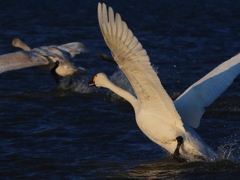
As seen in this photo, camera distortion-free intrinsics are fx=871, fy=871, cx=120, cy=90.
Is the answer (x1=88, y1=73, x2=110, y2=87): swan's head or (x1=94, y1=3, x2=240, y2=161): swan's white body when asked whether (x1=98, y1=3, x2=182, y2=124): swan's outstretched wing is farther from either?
(x1=88, y1=73, x2=110, y2=87): swan's head

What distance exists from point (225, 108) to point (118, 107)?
1.58m

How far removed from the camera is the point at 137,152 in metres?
→ 10.2

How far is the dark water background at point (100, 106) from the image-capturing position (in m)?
9.54

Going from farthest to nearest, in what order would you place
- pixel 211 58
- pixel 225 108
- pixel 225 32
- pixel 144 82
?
pixel 225 32
pixel 211 58
pixel 225 108
pixel 144 82

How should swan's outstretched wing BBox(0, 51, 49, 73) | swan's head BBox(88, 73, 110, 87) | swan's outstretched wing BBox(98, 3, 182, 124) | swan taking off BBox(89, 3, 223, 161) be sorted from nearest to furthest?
swan's outstretched wing BBox(98, 3, 182, 124) → swan taking off BBox(89, 3, 223, 161) → swan's head BBox(88, 73, 110, 87) → swan's outstretched wing BBox(0, 51, 49, 73)

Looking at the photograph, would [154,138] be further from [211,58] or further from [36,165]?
[211,58]

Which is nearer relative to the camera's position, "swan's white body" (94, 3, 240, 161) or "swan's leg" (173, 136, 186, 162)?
"swan's white body" (94, 3, 240, 161)

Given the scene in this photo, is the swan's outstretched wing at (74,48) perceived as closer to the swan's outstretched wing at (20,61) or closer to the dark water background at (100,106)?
the dark water background at (100,106)

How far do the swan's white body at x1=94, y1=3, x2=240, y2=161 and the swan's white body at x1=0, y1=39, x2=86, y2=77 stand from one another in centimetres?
434

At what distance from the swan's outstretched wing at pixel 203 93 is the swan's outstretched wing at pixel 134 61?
1.53 ft

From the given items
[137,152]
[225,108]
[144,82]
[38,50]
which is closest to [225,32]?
[38,50]

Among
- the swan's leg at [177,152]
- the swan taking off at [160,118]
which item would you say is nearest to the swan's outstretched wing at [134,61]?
the swan taking off at [160,118]

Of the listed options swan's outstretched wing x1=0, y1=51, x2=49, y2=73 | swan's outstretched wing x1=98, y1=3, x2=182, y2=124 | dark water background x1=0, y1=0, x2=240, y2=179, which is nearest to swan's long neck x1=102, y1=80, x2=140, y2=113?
swan's outstretched wing x1=98, y1=3, x2=182, y2=124

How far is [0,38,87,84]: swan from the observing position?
46.2 feet
